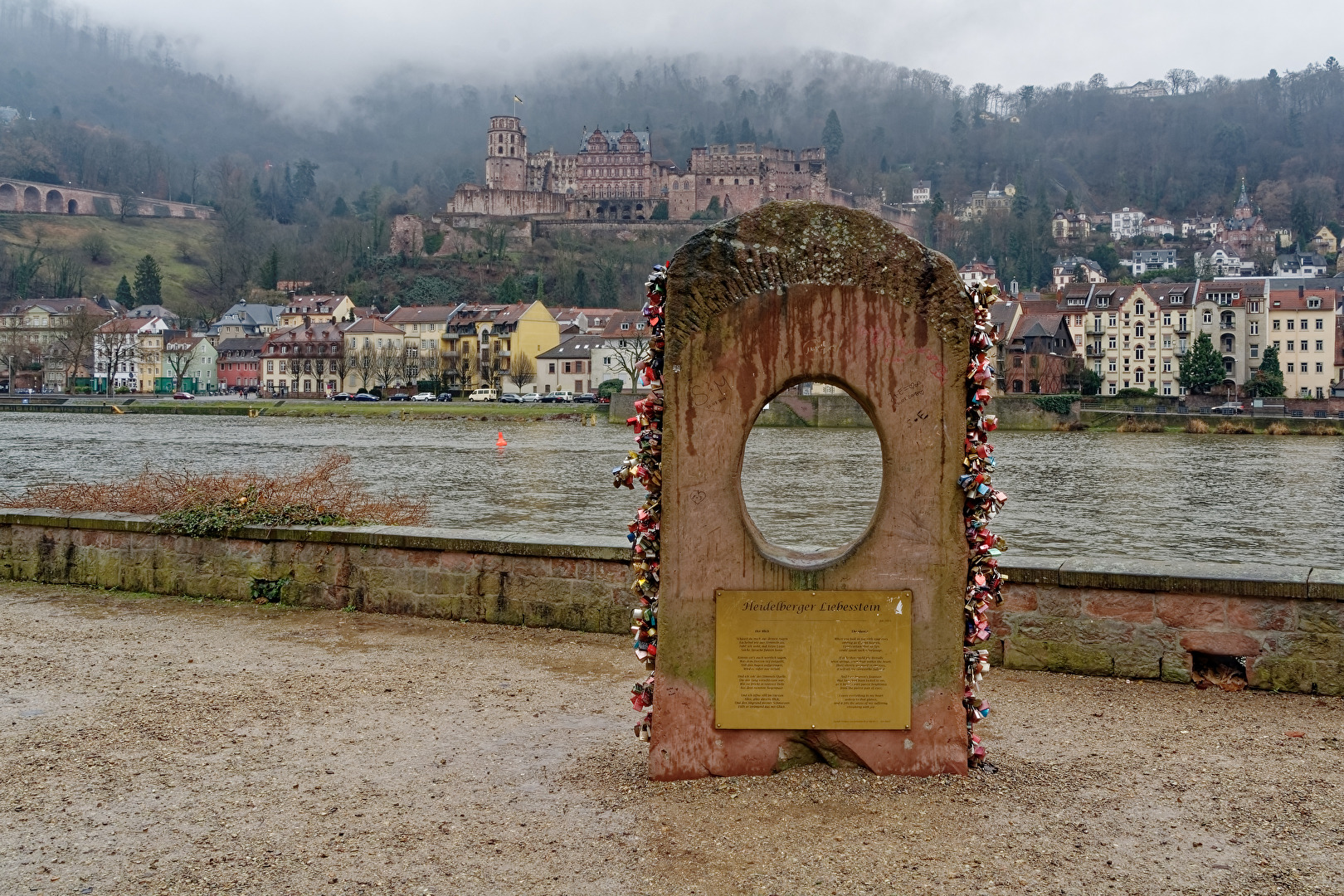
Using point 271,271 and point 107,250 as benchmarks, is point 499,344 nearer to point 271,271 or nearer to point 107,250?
point 271,271

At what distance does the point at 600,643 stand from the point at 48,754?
11.1 feet

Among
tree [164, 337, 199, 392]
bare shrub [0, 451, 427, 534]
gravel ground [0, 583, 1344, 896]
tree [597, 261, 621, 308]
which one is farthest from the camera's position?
tree [597, 261, 621, 308]

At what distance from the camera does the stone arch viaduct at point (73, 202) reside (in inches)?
6860

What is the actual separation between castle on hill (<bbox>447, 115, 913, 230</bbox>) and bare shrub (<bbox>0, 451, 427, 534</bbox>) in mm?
135186

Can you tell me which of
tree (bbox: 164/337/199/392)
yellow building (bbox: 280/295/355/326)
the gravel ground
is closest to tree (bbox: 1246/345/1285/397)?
the gravel ground

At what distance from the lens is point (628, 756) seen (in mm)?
5559

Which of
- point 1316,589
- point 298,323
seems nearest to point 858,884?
point 1316,589

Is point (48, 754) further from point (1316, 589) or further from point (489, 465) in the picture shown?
point (489, 465)

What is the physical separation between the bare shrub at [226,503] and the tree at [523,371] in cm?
8443

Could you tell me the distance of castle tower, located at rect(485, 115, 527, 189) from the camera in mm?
160750

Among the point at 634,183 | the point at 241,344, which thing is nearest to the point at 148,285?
the point at 241,344

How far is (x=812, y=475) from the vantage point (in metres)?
31.2

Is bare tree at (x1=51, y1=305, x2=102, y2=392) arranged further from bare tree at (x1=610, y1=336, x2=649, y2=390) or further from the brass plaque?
the brass plaque

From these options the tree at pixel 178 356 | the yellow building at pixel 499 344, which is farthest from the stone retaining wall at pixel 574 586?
the tree at pixel 178 356
